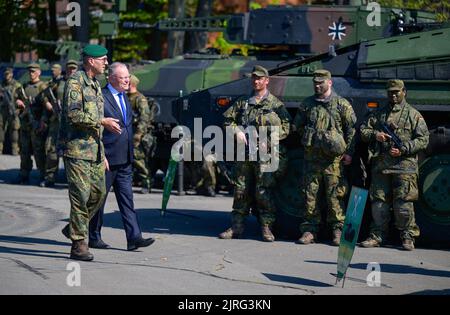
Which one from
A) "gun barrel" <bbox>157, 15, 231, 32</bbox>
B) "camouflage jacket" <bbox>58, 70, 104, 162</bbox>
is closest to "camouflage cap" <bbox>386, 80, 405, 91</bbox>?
"camouflage jacket" <bbox>58, 70, 104, 162</bbox>

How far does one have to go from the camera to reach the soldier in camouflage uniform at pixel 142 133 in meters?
16.4

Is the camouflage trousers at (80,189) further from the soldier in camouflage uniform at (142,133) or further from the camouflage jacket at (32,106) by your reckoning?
the camouflage jacket at (32,106)

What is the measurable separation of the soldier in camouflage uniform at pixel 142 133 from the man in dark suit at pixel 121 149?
4.69m

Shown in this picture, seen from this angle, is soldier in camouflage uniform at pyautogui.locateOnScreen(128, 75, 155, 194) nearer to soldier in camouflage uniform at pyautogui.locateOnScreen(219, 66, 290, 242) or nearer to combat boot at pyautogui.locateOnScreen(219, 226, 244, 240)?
soldier in camouflage uniform at pyautogui.locateOnScreen(219, 66, 290, 242)

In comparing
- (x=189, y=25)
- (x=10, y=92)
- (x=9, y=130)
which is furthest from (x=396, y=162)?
(x=9, y=130)

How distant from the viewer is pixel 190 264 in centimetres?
1073

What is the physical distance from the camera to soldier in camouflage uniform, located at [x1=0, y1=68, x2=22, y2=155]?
2297 cm

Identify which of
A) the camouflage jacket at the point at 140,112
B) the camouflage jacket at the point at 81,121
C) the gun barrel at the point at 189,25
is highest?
the gun barrel at the point at 189,25

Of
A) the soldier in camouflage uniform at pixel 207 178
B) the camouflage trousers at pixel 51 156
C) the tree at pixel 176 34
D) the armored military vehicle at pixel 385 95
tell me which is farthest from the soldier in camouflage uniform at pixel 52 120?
the tree at pixel 176 34

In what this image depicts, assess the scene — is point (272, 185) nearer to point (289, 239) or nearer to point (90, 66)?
point (289, 239)

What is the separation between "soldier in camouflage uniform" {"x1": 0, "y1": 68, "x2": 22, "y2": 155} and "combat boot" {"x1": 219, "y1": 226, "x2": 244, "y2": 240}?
10734 millimetres

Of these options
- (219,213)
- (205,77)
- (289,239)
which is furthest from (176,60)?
A: (289,239)

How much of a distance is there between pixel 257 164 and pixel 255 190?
1.00ft
